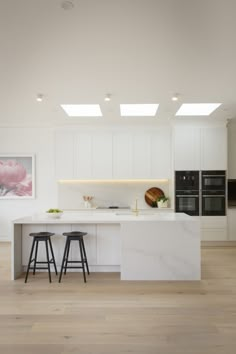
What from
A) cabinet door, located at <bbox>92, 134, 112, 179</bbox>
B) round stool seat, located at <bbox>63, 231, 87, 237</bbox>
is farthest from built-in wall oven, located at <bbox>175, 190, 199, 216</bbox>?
round stool seat, located at <bbox>63, 231, 87, 237</bbox>

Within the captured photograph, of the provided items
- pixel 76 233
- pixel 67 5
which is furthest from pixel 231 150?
pixel 67 5

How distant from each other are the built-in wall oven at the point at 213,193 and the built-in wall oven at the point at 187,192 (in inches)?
5.7

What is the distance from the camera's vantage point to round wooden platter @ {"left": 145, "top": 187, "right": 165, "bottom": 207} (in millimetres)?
6809

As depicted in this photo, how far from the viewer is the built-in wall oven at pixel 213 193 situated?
6301 millimetres

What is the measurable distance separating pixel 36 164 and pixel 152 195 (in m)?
2.75

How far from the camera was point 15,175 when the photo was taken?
22.8ft

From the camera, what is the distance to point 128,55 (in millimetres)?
3238

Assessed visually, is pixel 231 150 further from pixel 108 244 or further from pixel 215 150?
pixel 108 244

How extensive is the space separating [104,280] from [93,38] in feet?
10.1

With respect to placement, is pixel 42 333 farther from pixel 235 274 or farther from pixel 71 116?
pixel 71 116

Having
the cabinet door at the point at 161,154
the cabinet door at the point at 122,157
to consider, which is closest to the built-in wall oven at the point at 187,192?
the cabinet door at the point at 161,154

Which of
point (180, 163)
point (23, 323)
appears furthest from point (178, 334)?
point (180, 163)

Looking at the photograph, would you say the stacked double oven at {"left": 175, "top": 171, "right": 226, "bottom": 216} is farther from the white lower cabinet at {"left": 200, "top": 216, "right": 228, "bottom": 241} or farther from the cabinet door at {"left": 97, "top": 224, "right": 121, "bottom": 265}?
the cabinet door at {"left": 97, "top": 224, "right": 121, "bottom": 265}

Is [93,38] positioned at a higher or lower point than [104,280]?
higher
